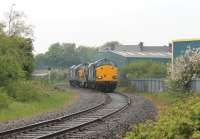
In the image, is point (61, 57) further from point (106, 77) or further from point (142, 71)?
point (106, 77)

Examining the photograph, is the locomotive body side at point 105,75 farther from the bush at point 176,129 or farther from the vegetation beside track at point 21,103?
the bush at point 176,129

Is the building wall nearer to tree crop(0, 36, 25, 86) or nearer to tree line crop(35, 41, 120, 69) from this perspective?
tree crop(0, 36, 25, 86)

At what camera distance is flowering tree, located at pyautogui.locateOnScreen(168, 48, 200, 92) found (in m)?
42.4

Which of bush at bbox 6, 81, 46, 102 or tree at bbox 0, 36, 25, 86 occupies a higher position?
tree at bbox 0, 36, 25, 86

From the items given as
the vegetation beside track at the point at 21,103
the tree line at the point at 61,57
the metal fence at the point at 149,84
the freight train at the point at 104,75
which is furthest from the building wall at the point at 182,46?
the tree line at the point at 61,57

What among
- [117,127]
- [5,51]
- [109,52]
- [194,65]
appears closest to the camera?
[117,127]

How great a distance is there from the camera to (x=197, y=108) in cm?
1177

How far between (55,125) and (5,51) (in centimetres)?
1599

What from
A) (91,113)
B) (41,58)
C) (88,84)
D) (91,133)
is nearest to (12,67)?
(91,113)

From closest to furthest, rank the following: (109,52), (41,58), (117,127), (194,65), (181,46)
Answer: (117,127), (194,65), (181,46), (109,52), (41,58)

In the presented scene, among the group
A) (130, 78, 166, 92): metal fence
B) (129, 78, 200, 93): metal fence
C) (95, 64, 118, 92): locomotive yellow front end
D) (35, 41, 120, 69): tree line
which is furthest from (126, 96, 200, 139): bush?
(35, 41, 120, 69): tree line

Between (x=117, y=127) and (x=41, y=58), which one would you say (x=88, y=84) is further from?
(x=41, y=58)

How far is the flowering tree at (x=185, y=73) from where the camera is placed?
42.4 metres

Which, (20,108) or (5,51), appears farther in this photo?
(5,51)
